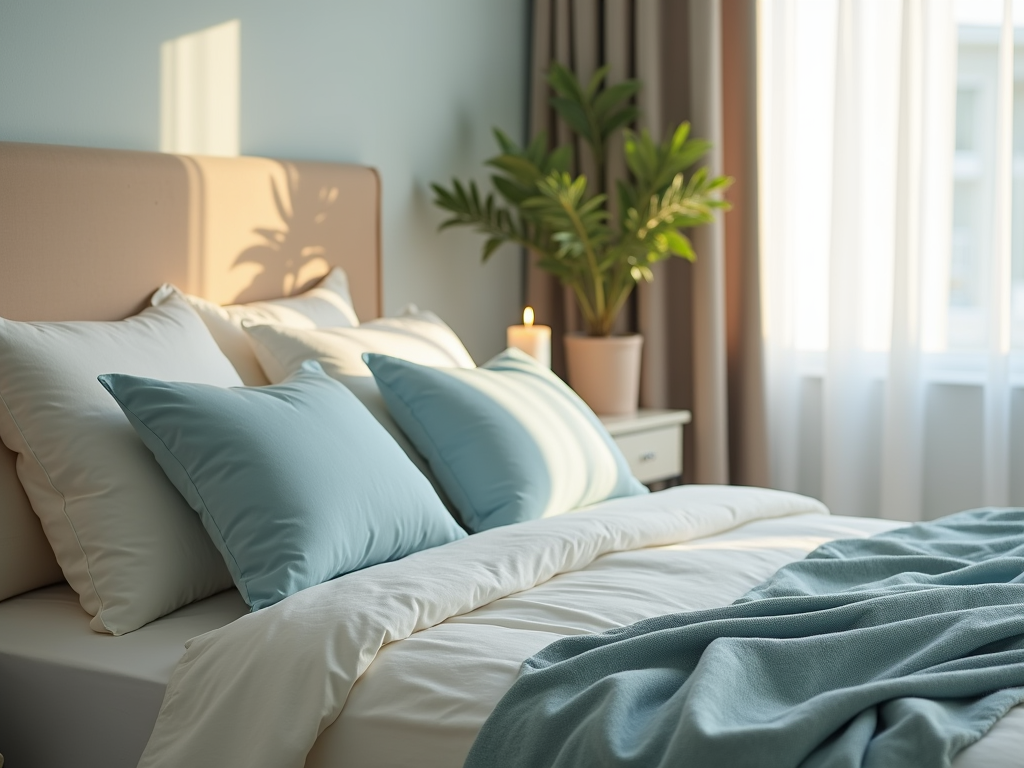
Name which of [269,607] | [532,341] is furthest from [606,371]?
[269,607]

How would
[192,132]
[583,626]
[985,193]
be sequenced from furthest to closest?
1. [985,193]
2. [192,132]
3. [583,626]

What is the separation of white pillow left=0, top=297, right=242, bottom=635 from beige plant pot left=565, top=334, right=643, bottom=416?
1816 millimetres

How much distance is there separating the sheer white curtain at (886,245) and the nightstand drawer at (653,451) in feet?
1.37

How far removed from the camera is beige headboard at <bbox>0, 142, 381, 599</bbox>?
2129 mm

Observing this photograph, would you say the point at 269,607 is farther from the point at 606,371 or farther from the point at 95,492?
the point at 606,371

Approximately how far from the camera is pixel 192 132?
2664 millimetres

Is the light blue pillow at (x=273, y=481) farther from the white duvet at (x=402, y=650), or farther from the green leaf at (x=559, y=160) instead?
the green leaf at (x=559, y=160)

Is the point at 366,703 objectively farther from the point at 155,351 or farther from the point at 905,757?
the point at 155,351

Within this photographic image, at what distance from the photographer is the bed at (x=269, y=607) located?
4.74ft

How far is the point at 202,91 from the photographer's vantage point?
106 inches

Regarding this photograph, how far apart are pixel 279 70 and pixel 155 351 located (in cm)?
110

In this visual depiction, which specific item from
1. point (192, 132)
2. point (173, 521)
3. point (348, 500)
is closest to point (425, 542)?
point (348, 500)

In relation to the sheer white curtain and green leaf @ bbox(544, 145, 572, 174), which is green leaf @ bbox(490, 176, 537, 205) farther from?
the sheer white curtain

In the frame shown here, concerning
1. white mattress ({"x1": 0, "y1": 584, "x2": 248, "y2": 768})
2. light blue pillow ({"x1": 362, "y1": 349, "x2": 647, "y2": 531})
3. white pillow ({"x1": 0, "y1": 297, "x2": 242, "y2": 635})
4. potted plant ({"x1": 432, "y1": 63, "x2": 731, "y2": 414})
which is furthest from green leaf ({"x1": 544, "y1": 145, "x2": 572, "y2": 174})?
white mattress ({"x1": 0, "y1": 584, "x2": 248, "y2": 768})
